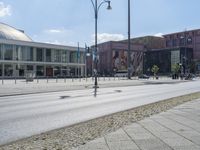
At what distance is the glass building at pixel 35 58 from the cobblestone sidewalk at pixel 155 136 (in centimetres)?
7875

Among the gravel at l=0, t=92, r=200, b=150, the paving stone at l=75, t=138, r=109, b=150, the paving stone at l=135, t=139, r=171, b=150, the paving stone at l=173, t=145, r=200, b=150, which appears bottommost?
the gravel at l=0, t=92, r=200, b=150

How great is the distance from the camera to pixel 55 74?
103750 millimetres

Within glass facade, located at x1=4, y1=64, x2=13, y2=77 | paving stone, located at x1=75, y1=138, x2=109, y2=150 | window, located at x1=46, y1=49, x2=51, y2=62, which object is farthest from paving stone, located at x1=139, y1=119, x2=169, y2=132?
window, located at x1=46, y1=49, x2=51, y2=62

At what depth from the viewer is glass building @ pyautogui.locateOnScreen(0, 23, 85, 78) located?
9168 cm

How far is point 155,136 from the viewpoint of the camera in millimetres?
9156

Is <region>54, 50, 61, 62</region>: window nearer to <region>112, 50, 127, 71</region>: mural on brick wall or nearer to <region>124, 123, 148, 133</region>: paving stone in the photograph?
<region>112, 50, 127, 71</region>: mural on brick wall

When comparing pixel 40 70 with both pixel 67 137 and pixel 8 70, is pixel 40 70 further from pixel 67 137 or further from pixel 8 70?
pixel 67 137

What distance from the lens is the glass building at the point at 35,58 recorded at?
301ft

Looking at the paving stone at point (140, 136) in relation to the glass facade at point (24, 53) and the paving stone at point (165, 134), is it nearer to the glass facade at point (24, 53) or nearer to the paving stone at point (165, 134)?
the paving stone at point (165, 134)

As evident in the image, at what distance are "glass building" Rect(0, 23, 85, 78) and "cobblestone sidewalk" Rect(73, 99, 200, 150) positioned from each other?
7875cm

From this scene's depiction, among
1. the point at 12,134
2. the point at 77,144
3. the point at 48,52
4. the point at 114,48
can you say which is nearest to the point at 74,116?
the point at 12,134

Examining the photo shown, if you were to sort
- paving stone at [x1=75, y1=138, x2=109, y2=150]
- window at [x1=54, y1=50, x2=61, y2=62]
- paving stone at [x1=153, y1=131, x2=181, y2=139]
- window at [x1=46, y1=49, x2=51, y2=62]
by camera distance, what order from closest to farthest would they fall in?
paving stone at [x1=75, y1=138, x2=109, y2=150] → paving stone at [x1=153, y1=131, x2=181, y2=139] → window at [x1=46, y1=49, x2=51, y2=62] → window at [x1=54, y1=50, x2=61, y2=62]

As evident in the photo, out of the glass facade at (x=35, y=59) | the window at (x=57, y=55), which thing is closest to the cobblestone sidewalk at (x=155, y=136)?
the glass facade at (x=35, y=59)

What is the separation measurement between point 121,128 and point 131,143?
2.24m
